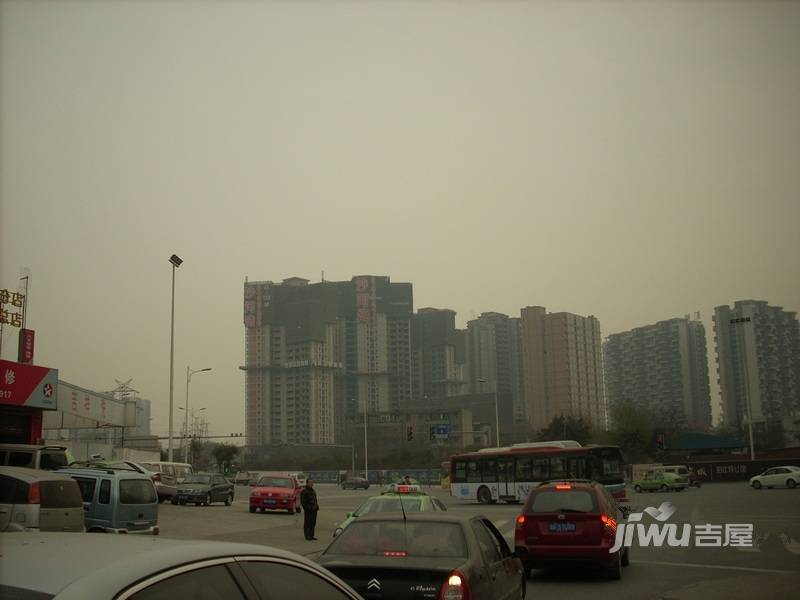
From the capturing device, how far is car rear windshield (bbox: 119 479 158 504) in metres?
18.6

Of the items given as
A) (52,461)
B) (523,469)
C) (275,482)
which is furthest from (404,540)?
(523,469)

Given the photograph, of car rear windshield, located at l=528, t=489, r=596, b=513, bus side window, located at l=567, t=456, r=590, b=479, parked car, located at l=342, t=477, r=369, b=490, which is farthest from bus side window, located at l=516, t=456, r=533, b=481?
parked car, located at l=342, t=477, r=369, b=490

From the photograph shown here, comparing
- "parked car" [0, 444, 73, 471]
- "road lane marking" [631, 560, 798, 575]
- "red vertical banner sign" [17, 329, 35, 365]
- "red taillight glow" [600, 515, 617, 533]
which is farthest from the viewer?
"red vertical banner sign" [17, 329, 35, 365]

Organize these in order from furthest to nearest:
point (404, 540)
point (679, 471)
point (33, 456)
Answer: point (679, 471) < point (33, 456) < point (404, 540)

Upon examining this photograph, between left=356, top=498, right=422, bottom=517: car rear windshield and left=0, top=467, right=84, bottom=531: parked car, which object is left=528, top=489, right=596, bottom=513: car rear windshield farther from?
left=0, top=467, right=84, bottom=531: parked car

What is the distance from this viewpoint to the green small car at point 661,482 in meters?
52.5

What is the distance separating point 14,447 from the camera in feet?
76.6

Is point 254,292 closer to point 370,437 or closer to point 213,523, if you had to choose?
point 370,437

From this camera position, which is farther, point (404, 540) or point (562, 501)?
point (562, 501)

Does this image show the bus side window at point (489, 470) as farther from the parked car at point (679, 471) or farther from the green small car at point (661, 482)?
the parked car at point (679, 471)

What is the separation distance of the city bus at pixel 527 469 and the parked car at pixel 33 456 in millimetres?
22734

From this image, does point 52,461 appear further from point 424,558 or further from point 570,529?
point 424,558

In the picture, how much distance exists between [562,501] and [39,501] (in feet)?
33.3

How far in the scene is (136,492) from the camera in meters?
19.0
